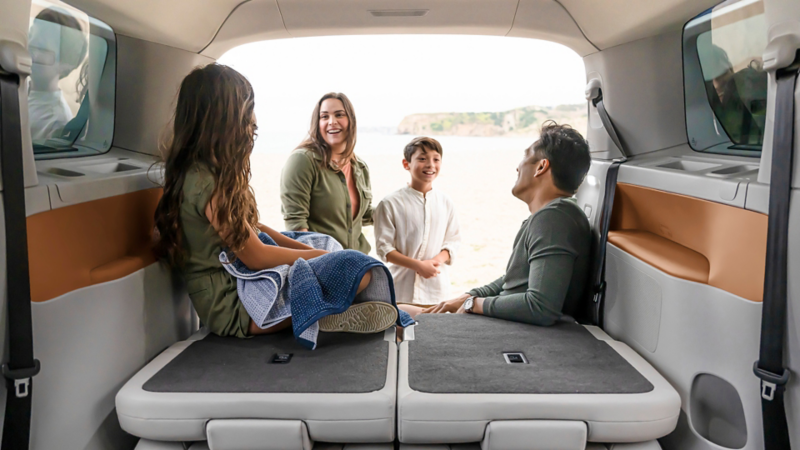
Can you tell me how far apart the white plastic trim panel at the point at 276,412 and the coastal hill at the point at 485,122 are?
6816 mm

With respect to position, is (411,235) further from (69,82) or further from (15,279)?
(15,279)

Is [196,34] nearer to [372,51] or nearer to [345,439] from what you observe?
[345,439]

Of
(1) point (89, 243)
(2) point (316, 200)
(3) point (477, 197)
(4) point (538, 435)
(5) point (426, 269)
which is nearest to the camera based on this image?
(4) point (538, 435)

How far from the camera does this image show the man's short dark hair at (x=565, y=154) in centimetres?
219

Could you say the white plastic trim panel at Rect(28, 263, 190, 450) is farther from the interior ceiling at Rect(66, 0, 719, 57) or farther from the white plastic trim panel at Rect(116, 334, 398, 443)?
the interior ceiling at Rect(66, 0, 719, 57)

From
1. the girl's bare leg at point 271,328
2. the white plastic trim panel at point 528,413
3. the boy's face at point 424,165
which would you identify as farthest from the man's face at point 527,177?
the girl's bare leg at point 271,328

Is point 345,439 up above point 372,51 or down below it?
below

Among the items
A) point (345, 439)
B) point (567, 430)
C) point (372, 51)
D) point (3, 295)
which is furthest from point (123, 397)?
point (372, 51)

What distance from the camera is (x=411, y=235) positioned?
3.02 meters

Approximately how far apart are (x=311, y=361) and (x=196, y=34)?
1.64 m

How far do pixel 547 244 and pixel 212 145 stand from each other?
1338 millimetres

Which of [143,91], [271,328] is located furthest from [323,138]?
[271,328]

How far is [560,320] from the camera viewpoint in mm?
2168

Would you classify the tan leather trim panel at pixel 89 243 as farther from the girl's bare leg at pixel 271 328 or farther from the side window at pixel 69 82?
Answer: the girl's bare leg at pixel 271 328
